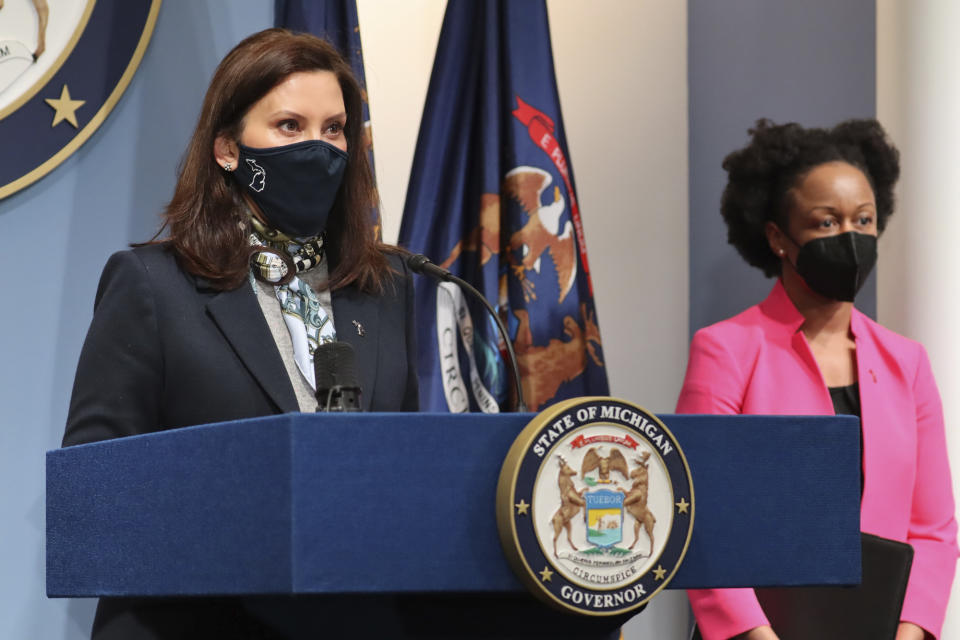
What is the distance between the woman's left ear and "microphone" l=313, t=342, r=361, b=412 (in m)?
0.72

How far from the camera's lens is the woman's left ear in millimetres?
1901

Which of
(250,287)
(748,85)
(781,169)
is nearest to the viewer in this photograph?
(250,287)

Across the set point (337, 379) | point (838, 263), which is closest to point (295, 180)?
point (337, 379)

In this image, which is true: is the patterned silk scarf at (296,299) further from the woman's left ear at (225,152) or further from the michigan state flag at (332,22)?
the michigan state flag at (332,22)

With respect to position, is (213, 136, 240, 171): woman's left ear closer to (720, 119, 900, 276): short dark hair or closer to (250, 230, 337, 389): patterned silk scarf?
(250, 230, 337, 389): patterned silk scarf

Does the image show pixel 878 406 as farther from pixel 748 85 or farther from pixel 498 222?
pixel 748 85

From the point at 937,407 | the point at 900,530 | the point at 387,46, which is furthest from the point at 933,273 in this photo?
the point at 387,46

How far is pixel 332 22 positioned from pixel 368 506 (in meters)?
1.95

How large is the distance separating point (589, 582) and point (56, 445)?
1.85m

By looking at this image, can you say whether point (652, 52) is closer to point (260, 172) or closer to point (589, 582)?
point (260, 172)

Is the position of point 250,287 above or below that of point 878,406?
above

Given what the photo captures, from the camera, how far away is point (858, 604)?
2363 mm

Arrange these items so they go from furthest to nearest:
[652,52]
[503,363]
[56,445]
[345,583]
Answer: [652,52]
[503,363]
[56,445]
[345,583]

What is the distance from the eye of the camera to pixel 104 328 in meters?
1.67
